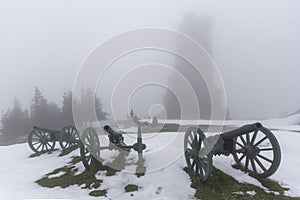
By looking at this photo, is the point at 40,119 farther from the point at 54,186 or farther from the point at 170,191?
the point at 170,191

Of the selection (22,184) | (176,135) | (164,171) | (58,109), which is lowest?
(22,184)

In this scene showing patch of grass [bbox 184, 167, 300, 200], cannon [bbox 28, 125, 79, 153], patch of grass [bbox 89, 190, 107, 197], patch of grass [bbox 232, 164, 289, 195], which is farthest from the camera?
cannon [bbox 28, 125, 79, 153]

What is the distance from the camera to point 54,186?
1008cm

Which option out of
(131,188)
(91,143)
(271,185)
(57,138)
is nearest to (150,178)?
(131,188)

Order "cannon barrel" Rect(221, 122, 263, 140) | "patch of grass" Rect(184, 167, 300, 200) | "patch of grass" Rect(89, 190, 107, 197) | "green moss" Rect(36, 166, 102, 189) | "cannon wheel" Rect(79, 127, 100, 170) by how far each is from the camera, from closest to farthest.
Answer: "cannon barrel" Rect(221, 122, 263, 140) < "patch of grass" Rect(184, 167, 300, 200) < "patch of grass" Rect(89, 190, 107, 197) < "green moss" Rect(36, 166, 102, 189) < "cannon wheel" Rect(79, 127, 100, 170)

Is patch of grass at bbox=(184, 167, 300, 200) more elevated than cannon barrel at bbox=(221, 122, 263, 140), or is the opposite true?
cannon barrel at bbox=(221, 122, 263, 140)

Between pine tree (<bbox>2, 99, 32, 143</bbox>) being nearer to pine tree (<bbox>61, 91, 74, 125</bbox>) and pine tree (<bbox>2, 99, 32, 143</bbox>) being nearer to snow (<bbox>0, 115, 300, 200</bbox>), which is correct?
pine tree (<bbox>61, 91, 74, 125</bbox>)

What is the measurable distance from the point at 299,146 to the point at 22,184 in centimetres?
1356

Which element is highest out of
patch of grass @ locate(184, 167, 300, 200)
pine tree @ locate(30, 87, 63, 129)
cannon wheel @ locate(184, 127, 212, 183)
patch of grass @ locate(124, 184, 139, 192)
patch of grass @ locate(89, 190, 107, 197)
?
pine tree @ locate(30, 87, 63, 129)

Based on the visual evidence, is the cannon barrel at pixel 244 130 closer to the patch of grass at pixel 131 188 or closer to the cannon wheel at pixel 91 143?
the patch of grass at pixel 131 188

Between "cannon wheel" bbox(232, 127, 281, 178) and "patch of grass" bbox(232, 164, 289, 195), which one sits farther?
"patch of grass" bbox(232, 164, 289, 195)

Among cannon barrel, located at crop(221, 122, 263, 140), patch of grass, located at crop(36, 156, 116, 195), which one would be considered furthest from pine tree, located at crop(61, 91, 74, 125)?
cannon barrel, located at crop(221, 122, 263, 140)

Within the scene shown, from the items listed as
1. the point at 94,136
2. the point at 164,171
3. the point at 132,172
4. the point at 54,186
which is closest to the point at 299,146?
the point at 164,171

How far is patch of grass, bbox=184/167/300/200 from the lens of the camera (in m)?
7.36
